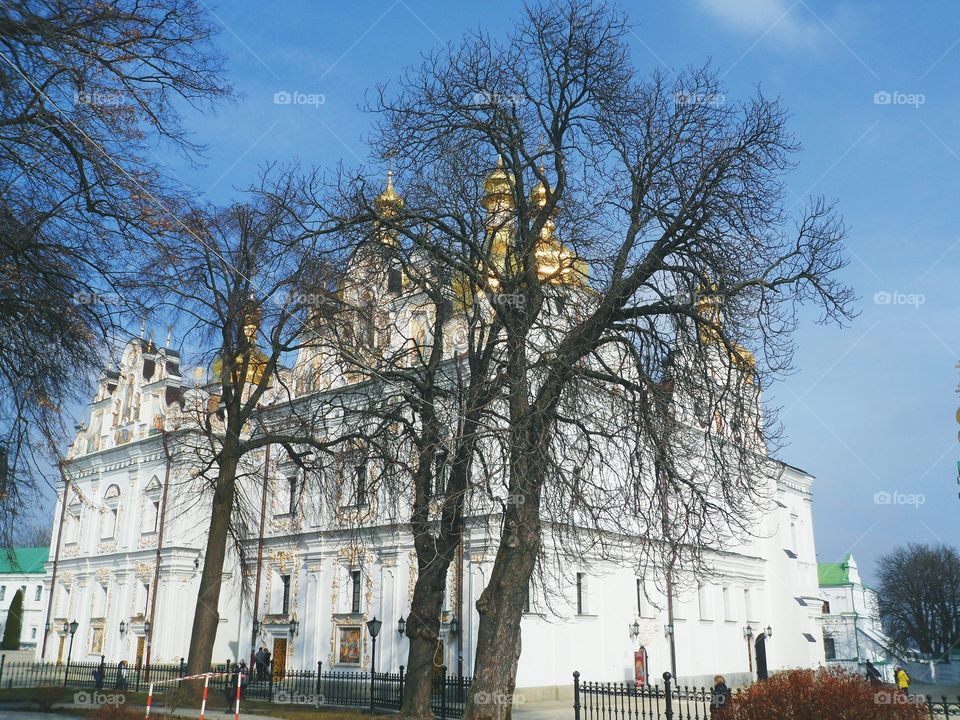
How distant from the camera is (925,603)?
7000 centimetres

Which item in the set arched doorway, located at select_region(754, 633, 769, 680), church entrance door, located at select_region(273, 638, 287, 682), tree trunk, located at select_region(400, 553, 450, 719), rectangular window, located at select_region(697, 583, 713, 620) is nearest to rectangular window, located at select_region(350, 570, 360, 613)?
church entrance door, located at select_region(273, 638, 287, 682)

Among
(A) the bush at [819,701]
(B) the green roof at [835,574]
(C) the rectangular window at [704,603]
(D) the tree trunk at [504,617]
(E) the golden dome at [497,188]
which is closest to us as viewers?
(A) the bush at [819,701]

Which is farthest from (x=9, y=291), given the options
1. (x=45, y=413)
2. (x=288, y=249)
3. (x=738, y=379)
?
(x=738, y=379)

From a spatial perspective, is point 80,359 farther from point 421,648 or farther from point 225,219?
point 225,219

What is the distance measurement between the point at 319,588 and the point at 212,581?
12.2m

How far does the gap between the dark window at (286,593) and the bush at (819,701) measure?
89.8 ft

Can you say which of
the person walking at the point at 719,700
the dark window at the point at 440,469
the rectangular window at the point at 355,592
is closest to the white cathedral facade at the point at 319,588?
the rectangular window at the point at 355,592

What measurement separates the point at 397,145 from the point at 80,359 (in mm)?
6721

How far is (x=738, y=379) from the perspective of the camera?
12992mm

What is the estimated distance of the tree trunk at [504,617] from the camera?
1317 centimetres

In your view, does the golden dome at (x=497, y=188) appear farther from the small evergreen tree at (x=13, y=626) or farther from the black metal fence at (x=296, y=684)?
the small evergreen tree at (x=13, y=626)

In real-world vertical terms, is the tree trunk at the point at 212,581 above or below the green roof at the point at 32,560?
below

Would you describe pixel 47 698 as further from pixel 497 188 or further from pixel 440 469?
pixel 497 188

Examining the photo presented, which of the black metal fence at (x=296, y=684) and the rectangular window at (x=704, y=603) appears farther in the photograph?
the rectangular window at (x=704, y=603)
